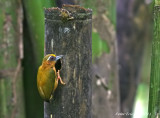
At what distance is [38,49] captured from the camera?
227cm

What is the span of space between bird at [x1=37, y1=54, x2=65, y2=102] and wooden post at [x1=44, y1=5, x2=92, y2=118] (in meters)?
0.02

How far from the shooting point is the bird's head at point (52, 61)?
1.29 meters

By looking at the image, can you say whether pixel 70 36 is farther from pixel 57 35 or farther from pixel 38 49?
pixel 38 49

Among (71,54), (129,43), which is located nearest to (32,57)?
(71,54)

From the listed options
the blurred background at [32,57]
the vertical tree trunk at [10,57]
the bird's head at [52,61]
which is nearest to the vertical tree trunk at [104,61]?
the blurred background at [32,57]

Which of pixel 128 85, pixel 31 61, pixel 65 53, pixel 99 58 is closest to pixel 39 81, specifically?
pixel 65 53

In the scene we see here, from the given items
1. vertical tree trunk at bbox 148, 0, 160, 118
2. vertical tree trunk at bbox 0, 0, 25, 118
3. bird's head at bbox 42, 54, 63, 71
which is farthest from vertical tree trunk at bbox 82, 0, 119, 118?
vertical tree trunk at bbox 148, 0, 160, 118

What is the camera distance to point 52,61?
1.31 metres

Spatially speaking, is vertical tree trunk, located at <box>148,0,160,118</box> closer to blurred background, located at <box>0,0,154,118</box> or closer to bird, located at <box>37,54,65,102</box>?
bird, located at <box>37,54,65,102</box>

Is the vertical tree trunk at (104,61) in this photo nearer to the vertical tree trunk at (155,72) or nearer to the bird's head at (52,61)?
the bird's head at (52,61)

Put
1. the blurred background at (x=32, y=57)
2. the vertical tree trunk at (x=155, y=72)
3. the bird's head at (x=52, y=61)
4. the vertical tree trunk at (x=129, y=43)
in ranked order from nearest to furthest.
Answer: the vertical tree trunk at (x=155, y=72) → the bird's head at (x=52, y=61) → the blurred background at (x=32, y=57) → the vertical tree trunk at (x=129, y=43)

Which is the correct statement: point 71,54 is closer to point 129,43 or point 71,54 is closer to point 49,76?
point 49,76

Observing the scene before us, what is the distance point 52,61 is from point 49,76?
9cm

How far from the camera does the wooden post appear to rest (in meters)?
1.24
